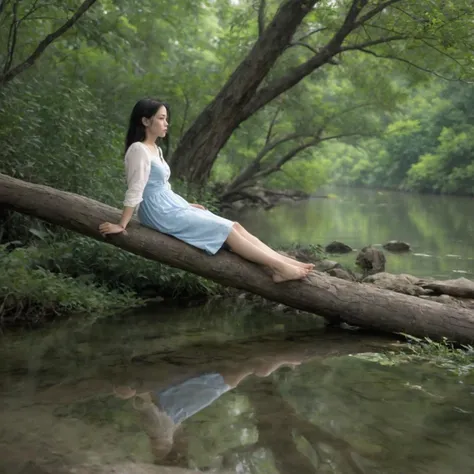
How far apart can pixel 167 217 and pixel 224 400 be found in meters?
2.02

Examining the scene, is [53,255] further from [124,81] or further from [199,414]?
[124,81]

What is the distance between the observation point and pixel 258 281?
5.84 meters

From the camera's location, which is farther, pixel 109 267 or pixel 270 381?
pixel 109 267

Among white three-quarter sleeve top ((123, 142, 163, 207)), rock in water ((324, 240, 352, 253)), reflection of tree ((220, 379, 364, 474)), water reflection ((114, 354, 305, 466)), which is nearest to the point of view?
reflection of tree ((220, 379, 364, 474))

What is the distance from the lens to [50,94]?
858 cm

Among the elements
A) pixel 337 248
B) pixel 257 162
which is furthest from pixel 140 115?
pixel 257 162

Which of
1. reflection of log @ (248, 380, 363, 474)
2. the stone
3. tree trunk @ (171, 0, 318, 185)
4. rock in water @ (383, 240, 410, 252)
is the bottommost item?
reflection of log @ (248, 380, 363, 474)

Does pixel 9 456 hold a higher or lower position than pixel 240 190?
lower

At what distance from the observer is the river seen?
328cm

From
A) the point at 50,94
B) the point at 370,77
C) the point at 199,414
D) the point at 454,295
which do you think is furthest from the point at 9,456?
A: the point at 370,77

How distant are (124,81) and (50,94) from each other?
6.83 metres

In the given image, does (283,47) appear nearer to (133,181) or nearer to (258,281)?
(258,281)

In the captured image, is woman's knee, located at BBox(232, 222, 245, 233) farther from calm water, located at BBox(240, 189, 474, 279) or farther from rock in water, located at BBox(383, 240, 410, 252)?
rock in water, located at BBox(383, 240, 410, 252)

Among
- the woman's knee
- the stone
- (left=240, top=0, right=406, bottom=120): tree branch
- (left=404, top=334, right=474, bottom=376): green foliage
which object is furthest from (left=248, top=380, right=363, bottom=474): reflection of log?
(left=240, top=0, right=406, bottom=120): tree branch
